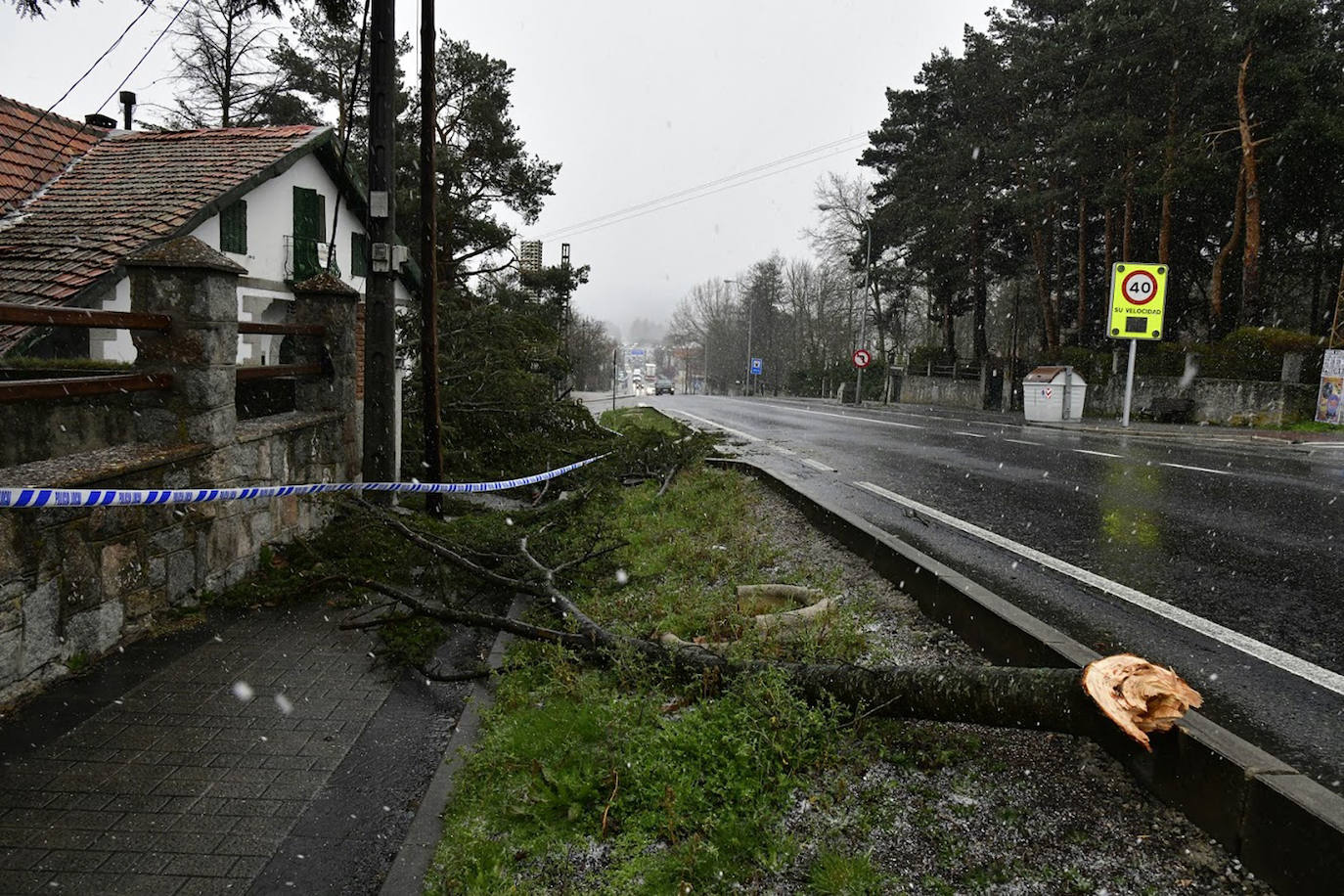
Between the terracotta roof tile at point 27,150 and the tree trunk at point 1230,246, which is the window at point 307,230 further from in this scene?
the tree trunk at point 1230,246

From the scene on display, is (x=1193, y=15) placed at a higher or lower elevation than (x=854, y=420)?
higher

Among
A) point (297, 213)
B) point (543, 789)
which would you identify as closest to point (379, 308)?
point (543, 789)

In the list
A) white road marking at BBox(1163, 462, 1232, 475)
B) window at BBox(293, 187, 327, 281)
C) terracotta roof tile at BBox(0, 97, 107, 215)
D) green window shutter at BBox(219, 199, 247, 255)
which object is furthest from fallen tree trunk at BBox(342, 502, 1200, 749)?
window at BBox(293, 187, 327, 281)

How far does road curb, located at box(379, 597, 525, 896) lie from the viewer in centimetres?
258

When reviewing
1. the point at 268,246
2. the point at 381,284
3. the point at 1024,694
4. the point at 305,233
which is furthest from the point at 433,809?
the point at 305,233

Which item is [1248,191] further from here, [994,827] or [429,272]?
[994,827]

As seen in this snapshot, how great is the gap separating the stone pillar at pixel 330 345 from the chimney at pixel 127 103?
22.6 m

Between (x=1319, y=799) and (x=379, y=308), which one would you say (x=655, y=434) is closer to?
(x=379, y=308)

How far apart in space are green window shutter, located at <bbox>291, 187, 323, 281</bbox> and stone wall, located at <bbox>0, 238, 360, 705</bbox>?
1234 cm

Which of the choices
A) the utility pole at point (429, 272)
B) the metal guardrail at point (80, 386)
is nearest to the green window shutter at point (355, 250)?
the utility pole at point (429, 272)

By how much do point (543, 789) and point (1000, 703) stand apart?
1646 mm

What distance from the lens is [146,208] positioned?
1502 centimetres

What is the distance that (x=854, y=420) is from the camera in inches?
874

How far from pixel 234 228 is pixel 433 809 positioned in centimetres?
1652
